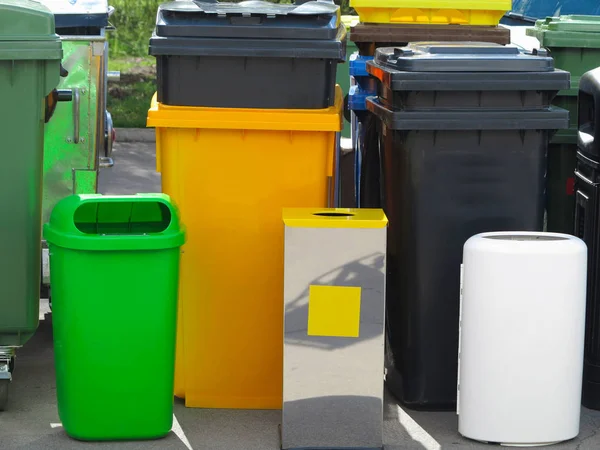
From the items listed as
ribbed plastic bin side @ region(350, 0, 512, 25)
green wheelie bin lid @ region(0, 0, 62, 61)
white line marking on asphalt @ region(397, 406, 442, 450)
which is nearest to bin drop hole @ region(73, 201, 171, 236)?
green wheelie bin lid @ region(0, 0, 62, 61)

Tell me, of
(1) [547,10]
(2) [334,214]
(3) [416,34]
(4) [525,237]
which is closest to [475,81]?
(4) [525,237]

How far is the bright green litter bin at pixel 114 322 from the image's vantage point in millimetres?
4098

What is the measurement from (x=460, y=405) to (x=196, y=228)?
4.12ft

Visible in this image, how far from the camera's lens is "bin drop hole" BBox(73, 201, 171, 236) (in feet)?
14.9

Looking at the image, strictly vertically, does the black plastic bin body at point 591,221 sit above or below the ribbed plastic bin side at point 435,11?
below

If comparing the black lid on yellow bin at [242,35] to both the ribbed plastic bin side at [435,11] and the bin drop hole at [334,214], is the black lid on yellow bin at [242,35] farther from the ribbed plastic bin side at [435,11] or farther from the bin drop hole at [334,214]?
the ribbed plastic bin side at [435,11]

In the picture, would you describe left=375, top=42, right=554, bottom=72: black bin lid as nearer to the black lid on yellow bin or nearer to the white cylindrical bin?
the black lid on yellow bin

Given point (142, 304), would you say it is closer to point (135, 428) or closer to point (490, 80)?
point (135, 428)

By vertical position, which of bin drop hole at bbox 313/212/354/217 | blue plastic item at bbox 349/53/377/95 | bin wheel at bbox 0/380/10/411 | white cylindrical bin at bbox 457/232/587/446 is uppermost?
blue plastic item at bbox 349/53/377/95

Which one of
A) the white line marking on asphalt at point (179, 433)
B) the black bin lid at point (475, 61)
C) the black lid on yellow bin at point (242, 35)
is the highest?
the black lid on yellow bin at point (242, 35)

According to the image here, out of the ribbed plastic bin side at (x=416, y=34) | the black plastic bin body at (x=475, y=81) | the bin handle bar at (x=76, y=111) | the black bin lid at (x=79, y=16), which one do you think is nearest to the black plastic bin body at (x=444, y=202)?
the black plastic bin body at (x=475, y=81)

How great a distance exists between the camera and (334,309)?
4.11 metres

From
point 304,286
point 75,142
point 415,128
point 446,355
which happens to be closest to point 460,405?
point 446,355

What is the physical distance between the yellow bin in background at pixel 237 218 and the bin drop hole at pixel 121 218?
11 cm
